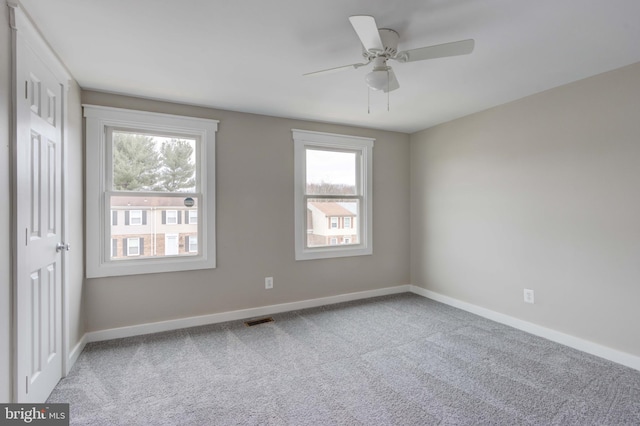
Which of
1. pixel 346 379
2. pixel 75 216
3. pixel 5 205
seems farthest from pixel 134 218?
pixel 346 379

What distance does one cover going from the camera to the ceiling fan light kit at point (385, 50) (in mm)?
1691

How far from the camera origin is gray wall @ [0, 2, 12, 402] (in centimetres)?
149

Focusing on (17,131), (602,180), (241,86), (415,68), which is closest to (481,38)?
(415,68)

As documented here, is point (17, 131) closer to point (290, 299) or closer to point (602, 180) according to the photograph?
point (290, 299)

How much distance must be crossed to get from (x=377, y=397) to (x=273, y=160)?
2.63 metres

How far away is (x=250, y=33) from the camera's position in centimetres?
200

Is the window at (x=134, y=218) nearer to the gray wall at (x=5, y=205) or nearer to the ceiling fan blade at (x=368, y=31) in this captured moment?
the gray wall at (x=5, y=205)

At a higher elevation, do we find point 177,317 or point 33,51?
point 33,51

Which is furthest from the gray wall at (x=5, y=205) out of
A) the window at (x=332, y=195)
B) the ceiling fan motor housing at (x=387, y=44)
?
the window at (x=332, y=195)

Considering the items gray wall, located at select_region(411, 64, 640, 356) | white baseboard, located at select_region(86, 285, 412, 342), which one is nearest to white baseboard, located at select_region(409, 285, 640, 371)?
gray wall, located at select_region(411, 64, 640, 356)

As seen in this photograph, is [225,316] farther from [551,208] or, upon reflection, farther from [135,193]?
[551,208]

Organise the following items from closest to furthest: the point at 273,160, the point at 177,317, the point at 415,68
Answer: the point at 415,68 < the point at 177,317 < the point at 273,160

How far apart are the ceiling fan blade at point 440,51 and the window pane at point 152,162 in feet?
7.88

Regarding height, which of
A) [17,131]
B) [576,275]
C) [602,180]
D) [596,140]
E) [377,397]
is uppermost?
[596,140]
